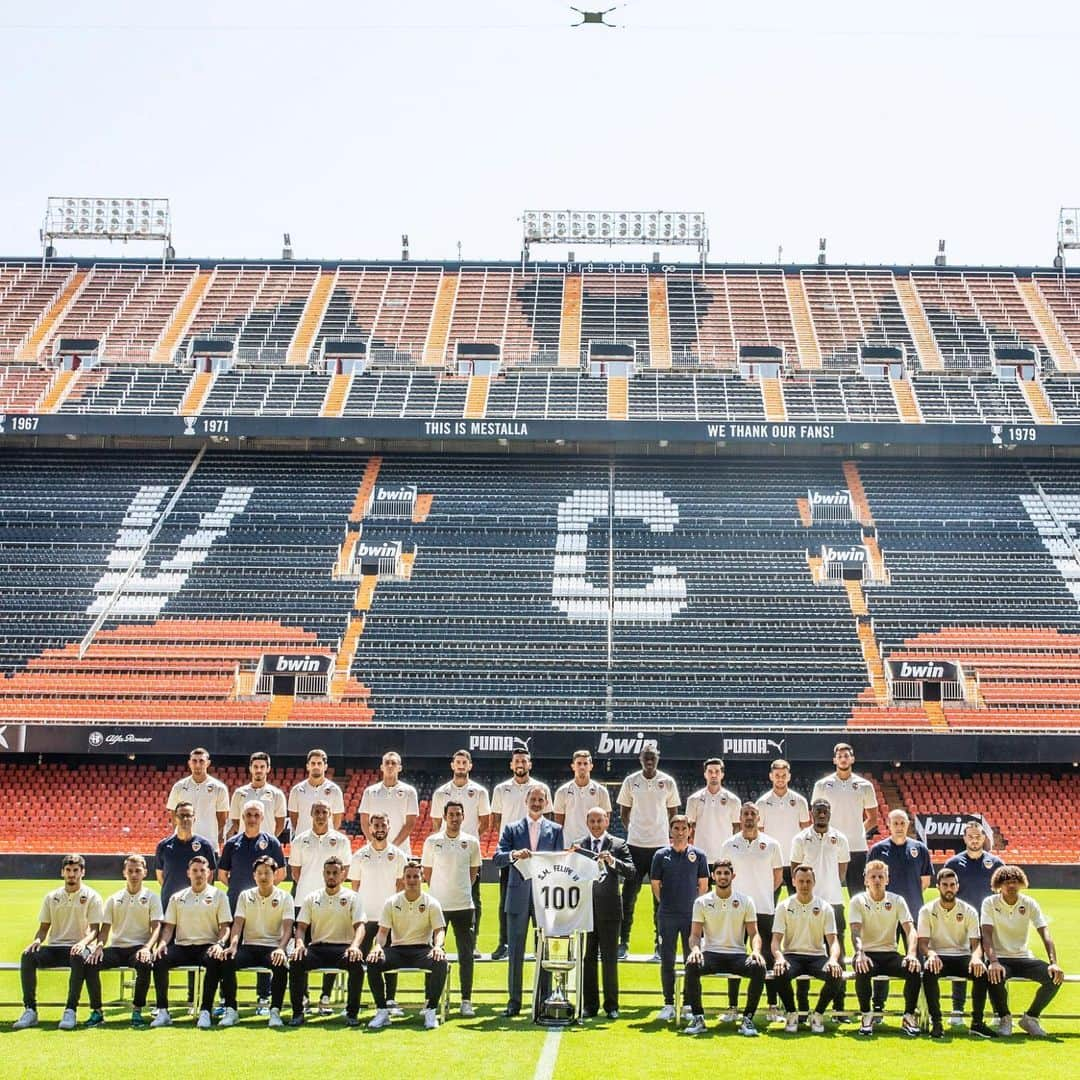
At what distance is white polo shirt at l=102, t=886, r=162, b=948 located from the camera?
1200cm

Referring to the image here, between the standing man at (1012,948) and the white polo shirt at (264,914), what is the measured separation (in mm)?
5465

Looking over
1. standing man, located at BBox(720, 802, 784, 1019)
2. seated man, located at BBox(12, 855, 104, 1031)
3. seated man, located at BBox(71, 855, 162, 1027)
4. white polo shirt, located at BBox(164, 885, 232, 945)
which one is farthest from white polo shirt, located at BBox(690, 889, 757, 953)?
seated man, located at BBox(12, 855, 104, 1031)

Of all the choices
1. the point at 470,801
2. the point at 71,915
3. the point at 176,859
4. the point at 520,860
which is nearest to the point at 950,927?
the point at 520,860

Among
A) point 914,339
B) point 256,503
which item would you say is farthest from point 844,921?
point 914,339

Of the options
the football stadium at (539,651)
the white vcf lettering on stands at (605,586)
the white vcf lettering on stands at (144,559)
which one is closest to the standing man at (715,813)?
the football stadium at (539,651)

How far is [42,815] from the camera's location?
3111cm

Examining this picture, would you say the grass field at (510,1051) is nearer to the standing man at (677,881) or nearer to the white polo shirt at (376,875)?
the standing man at (677,881)

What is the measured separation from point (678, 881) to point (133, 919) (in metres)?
4.38

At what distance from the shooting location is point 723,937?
1177 cm

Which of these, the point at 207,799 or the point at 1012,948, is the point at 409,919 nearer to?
the point at 207,799

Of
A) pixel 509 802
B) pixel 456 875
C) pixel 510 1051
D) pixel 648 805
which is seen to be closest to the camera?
pixel 510 1051

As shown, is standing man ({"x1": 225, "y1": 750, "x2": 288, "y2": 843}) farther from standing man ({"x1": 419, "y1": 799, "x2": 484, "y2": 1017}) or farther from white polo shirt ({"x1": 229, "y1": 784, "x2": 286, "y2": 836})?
standing man ({"x1": 419, "y1": 799, "x2": 484, "y2": 1017})

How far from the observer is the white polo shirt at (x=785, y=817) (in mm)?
14070

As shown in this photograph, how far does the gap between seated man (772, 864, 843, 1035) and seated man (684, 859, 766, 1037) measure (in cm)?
17
